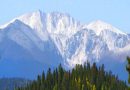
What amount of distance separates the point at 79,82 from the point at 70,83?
5.57 meters

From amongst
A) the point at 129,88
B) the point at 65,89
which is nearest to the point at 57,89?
the point at 65,89

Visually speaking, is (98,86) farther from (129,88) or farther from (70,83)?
(129,88)

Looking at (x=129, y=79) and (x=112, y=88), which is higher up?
(x=112, y=88)

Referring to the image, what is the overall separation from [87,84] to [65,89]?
990 centimetres

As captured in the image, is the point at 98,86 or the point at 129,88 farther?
the point at 98,86

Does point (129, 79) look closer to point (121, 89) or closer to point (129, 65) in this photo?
point (129, 65)

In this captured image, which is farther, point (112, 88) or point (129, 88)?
point (112, 88)

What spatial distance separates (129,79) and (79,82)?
443ft

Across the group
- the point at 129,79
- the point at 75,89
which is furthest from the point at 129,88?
the point at 75,89

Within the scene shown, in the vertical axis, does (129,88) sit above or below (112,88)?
below

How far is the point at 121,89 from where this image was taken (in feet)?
650

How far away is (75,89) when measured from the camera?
18775 cm

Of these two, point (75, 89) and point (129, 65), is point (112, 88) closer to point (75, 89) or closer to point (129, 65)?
point (75, 89)

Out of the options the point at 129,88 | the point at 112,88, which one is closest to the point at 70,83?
the point at 112,88
